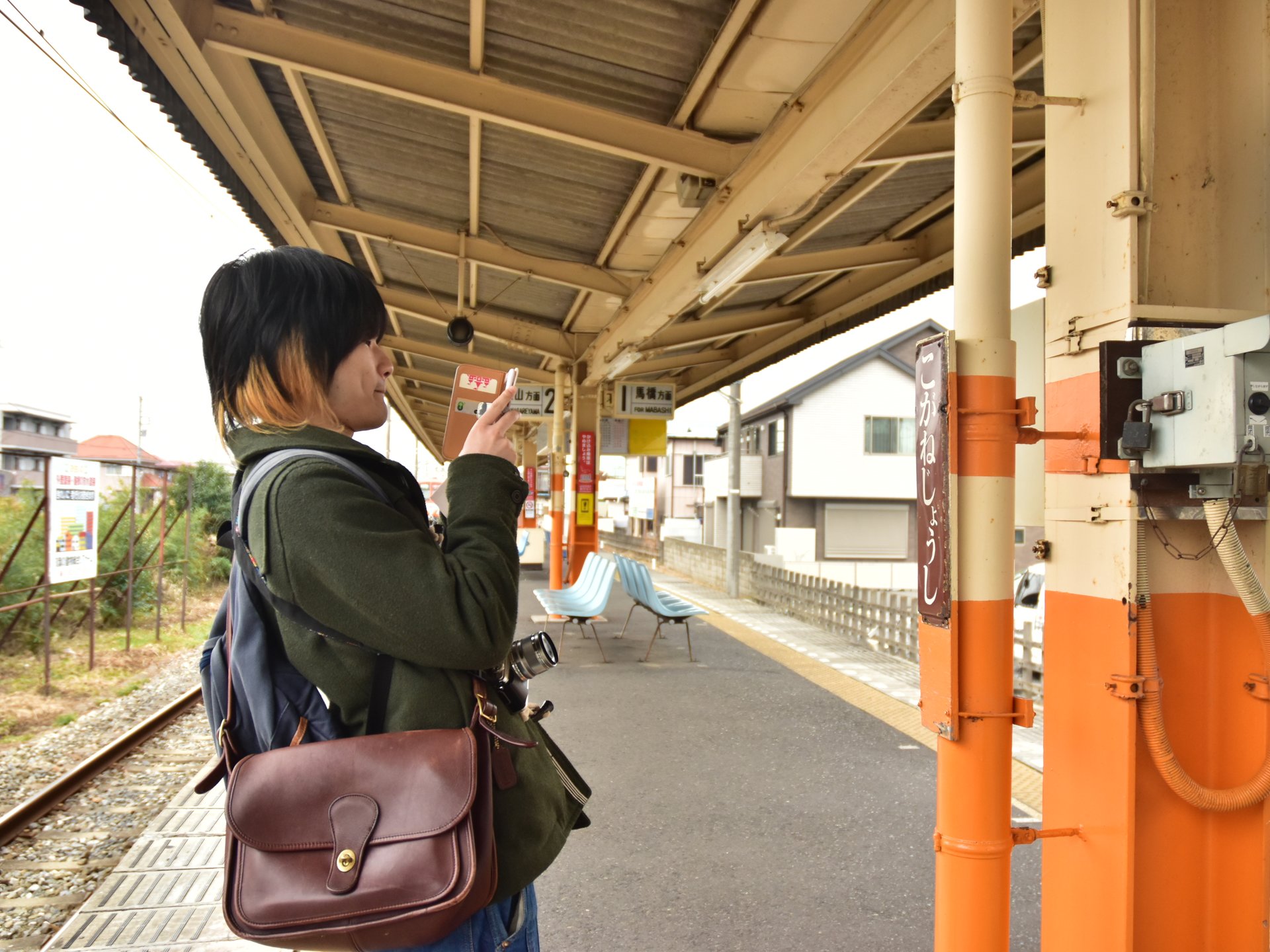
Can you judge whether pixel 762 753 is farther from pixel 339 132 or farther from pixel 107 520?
pixel 107 520

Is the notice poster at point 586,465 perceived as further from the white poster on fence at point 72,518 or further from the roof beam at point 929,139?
the roof beam at point 929,139

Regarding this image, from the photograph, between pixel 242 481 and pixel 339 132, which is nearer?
pixel 242 481

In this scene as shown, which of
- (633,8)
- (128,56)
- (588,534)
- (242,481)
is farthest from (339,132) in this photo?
(588,534)

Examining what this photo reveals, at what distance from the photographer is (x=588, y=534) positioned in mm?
11773

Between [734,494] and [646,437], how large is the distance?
185 centimetres

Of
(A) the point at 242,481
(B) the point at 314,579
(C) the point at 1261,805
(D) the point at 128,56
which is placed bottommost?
(C) the point at 1261,805

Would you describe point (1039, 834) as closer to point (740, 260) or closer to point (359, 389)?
point (359, 389)

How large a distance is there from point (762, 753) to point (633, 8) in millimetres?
3984

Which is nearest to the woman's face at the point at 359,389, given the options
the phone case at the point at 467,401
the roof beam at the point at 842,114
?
the phone case at the point at 467,401

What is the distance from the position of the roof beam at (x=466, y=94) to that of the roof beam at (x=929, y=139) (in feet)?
2.59

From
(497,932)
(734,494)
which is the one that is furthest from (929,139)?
(734,494)

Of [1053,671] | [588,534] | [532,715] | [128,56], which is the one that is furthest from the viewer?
[588,534]

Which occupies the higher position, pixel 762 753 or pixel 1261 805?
pixel 1261 805

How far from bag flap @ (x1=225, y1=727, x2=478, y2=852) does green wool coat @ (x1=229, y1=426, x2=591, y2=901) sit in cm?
6
